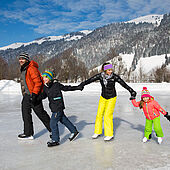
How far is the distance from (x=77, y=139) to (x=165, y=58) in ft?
393

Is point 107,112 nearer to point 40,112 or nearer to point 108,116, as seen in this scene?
point 108,116

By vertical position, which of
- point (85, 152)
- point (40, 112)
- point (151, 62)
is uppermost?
point (151, 62)

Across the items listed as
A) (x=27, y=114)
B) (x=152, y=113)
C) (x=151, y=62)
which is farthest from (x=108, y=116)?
(x=151, y=62)

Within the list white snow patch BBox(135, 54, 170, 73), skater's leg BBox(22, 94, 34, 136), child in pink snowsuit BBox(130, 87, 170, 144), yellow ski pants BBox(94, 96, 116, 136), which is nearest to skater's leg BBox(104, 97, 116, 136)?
yellow ski pants BBox(94, 96, 116, 136)

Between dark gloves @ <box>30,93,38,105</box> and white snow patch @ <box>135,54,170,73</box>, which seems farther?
white snow patch @ <box>135,54,170,73</box>

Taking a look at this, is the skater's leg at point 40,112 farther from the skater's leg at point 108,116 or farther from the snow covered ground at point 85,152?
the skater's leg at point 108,116

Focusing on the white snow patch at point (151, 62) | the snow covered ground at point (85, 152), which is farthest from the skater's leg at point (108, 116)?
the white snow patch at point (151, 62)

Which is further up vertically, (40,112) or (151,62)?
(151,62)

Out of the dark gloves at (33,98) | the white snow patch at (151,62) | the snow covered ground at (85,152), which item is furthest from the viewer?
the white snow patch at (151,62)

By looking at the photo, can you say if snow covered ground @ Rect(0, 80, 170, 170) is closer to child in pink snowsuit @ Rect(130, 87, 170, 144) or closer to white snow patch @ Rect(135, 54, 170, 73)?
child in pink snowsuit @ Rect(130, 87, 170, 144)

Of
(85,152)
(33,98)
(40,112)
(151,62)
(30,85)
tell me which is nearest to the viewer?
(85,152)

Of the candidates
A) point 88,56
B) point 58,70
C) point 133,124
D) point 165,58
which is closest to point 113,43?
point 88,56

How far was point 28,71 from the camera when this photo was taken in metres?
3.24

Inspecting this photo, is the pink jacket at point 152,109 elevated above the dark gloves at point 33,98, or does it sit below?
below
